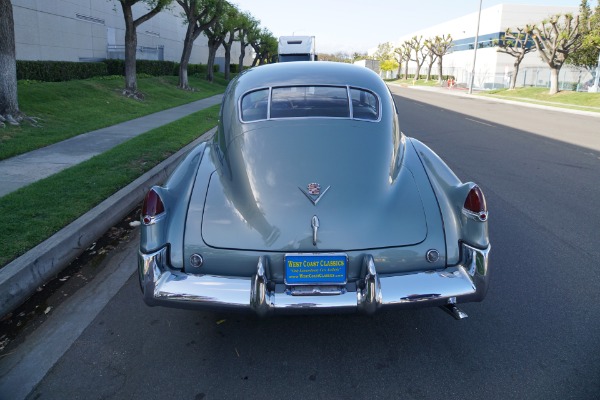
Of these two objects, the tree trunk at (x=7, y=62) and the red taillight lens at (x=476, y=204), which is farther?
the tree trunk at (x=7, y=62)

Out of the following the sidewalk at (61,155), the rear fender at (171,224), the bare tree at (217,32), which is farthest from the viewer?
the bare tree at (217,32)

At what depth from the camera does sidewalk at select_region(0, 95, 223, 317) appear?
360 cm

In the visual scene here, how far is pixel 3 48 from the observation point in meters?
10.0

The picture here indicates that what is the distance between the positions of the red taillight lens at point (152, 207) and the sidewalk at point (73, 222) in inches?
52.3

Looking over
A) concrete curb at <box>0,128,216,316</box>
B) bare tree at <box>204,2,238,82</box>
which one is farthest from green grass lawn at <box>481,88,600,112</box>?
concrete curb at <box>0,128,216,316</box>

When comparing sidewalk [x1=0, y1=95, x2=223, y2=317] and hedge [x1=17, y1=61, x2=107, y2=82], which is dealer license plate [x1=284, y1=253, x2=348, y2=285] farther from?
hedge [x1=17, y1=61, x2=107, y2=82]

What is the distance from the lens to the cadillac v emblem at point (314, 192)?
9.46ft

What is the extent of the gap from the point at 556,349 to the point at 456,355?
66 centimetres

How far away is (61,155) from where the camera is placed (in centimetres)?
815

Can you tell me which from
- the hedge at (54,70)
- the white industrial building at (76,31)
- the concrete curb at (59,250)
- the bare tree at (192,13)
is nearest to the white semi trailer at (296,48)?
the bare tree at (192,13)

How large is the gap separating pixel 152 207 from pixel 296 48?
28.3 m

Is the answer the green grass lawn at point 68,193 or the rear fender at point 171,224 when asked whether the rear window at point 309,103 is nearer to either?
the rear fender at point 171,224

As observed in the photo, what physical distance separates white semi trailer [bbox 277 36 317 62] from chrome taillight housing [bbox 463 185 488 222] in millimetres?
27642

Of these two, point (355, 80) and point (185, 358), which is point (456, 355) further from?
Result: point (355, 80)
